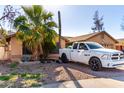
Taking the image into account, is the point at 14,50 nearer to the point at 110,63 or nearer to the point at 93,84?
the point at 110,63

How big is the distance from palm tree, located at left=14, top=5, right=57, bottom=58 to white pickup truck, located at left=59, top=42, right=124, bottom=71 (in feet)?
9.57

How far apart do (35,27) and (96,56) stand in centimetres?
618

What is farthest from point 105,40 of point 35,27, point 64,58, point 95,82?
point 95,82

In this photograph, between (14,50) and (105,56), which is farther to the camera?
(14,50)

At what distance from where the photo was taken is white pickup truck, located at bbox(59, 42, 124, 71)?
11594 mm

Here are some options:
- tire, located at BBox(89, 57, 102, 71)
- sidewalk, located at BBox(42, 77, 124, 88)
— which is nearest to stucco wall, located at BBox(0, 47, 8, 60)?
tire, located at BBox(89, 57, 102, 71)

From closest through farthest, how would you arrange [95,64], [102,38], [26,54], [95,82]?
1. [95,82]
2. [95,64]
3. [26,54]
4. [102,38]

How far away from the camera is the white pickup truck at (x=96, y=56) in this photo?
11.6 m

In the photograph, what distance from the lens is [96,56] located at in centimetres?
1205

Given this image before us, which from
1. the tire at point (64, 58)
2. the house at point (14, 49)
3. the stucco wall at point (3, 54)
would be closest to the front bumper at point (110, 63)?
the tire at point (64, 58)

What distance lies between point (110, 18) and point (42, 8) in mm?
5312

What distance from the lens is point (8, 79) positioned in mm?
10383

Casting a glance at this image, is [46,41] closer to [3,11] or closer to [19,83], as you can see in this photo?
[3,11]
